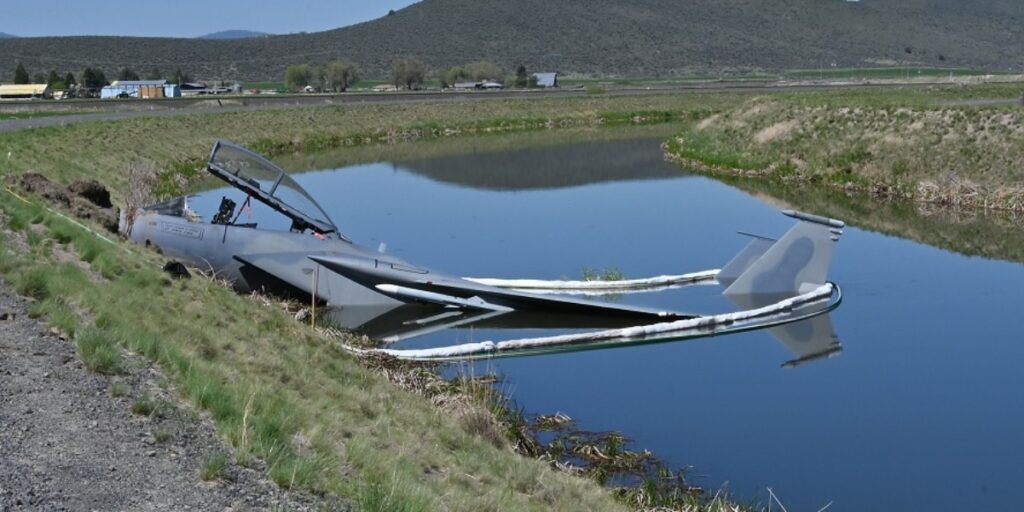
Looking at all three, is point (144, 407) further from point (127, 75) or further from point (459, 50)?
point (459, 50)

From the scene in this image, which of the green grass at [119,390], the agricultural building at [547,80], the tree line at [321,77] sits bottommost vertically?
the tree line at [321,77]

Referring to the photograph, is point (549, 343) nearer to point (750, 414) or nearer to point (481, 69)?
point (750, 414)

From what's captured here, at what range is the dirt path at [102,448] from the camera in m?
7.21

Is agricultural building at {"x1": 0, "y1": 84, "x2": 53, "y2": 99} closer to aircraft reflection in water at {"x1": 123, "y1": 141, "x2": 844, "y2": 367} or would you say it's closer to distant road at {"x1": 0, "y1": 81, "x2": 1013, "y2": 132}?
distant road at {"x1": 0, "y1": 81, "x2": 1013, "y2": 132}

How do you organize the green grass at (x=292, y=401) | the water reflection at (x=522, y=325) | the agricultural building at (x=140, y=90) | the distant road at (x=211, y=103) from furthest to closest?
the agricultural building at (x=140, y=90) → the distant road at (x=211, y=103) → the water reflection at (x=522, y=325) → the green grass at (x=292, y=401)

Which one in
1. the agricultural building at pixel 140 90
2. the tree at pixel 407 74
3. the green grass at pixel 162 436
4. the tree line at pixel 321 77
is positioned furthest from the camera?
the tree line at pixel 321 77

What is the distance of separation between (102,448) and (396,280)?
1202cm

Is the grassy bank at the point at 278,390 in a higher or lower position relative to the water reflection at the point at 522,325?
higher

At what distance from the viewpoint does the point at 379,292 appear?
19.8 m

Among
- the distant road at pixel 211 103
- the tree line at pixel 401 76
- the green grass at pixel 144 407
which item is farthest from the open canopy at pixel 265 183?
the tree line at pixel 401 76

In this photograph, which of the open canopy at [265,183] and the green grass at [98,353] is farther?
the open canopy at [265,183]

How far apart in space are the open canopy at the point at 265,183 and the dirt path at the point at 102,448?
32.4 feet

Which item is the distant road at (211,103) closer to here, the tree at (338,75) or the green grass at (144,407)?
the tree at (338,75)

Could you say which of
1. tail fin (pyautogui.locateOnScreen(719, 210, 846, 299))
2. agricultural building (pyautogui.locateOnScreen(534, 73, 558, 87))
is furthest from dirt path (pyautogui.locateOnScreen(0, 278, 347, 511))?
agricultural building (pyautogui.locateOnScreen(534, 73, 558, 87))
